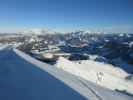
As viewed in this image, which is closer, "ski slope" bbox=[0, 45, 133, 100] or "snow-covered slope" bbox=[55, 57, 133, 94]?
"ski slope" bbox=[0, 45, 133, 100]

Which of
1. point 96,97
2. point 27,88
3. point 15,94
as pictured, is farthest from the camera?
point 27,88

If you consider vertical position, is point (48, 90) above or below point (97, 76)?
Answer: above

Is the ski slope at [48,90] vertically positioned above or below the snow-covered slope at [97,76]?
above

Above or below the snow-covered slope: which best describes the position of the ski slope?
above

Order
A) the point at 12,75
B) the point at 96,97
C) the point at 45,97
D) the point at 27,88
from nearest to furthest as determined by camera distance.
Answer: the point at 96,97, the point at 45,97, the point at 27,88, the point at 12,75

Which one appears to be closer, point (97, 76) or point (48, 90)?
point (48, 90)

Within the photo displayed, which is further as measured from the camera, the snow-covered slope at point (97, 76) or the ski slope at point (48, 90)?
the snow-covered slope at point (97, 76)

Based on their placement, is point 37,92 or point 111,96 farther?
point 37,92

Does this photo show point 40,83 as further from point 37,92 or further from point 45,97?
point 45,97

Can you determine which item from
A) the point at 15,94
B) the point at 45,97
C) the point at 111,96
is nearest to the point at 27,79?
the point at 15,94
